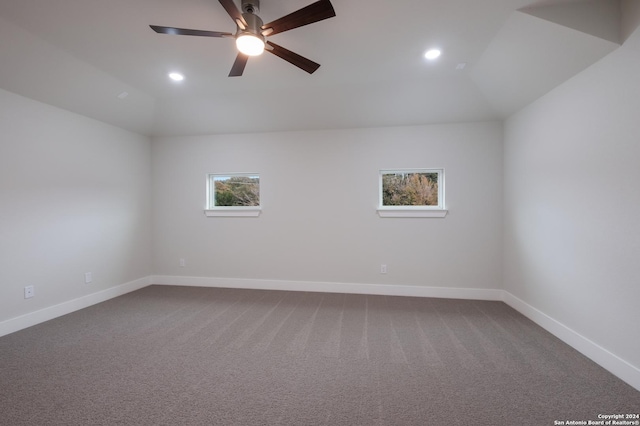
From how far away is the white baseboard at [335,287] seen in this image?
3.38 meters

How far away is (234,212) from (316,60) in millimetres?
2455

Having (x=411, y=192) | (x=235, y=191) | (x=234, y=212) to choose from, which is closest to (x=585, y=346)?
(x=411, y=192)

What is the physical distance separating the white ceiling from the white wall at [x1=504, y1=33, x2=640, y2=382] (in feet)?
1.02

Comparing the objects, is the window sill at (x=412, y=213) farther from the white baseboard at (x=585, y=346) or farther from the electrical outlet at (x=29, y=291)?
the electrical outlet at (x=29, y=291)

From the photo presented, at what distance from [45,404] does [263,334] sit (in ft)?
4.79

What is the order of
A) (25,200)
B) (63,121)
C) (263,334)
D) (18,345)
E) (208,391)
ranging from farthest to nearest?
1. (63,121)
2. (25,200)
3. (263,334)
4. (18,345)
5. (208,391)

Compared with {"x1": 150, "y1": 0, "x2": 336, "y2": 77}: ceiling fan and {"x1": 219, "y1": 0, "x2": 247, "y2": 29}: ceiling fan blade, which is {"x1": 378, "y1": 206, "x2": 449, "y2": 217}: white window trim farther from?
{"x1": 219, "y1": 0, "x2": 247, "y2": 29}: ceiling fan blade

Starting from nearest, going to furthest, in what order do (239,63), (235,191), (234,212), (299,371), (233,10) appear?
(233,10) < (299,371) < (239,63) < (234,212) < (235,191)

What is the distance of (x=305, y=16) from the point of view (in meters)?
1.52

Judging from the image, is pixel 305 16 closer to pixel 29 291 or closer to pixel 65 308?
pixel 29 291

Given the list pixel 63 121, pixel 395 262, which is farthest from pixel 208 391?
pixel 63 121

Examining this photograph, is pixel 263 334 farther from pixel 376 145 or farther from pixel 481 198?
pixel 481 198

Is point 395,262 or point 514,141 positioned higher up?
point 514,141

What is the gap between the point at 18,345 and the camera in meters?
2.25
